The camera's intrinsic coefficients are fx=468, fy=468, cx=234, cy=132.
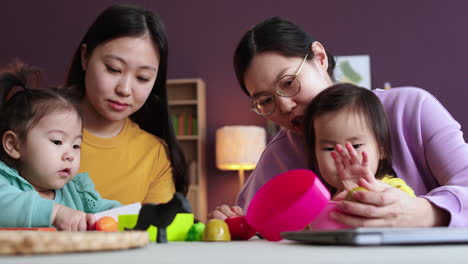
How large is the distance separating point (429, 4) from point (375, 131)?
4023mm

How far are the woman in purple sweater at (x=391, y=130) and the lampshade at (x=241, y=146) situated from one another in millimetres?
2647

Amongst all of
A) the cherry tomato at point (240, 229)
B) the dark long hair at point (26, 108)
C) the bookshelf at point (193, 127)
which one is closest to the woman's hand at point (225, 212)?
the cherry tomato at point (240, 229)

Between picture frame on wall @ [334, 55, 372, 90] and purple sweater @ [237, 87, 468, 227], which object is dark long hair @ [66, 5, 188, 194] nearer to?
Answer: purple sweater @ [237, 87, 468, 227]

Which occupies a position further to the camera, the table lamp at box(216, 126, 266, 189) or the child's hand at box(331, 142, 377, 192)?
the table lamp at box(216, 126, 266, 189)

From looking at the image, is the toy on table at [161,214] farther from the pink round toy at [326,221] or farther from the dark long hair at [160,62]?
the dark long hair at [160,62]

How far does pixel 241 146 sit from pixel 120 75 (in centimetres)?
274

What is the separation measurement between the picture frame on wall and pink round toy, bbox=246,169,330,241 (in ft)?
12.9

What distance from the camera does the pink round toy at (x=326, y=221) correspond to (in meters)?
0.76

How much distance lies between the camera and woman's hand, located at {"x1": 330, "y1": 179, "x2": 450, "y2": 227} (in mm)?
732

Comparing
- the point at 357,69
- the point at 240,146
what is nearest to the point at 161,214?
the point at 240,146

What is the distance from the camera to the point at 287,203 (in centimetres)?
84

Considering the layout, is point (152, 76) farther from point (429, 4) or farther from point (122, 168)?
point (429, 4)

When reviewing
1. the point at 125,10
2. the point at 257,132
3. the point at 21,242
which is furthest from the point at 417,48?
the point at 21,242

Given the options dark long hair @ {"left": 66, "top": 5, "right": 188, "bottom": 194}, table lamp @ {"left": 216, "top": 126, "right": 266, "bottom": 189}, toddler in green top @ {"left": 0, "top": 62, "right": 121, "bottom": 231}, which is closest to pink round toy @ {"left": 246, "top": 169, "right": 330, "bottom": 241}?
toddler in green top @ {"left": 0, "top": 62, "right": 121, "bottom": 231}
